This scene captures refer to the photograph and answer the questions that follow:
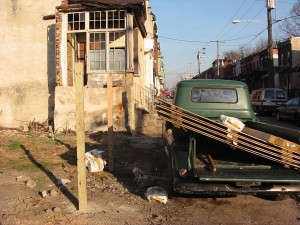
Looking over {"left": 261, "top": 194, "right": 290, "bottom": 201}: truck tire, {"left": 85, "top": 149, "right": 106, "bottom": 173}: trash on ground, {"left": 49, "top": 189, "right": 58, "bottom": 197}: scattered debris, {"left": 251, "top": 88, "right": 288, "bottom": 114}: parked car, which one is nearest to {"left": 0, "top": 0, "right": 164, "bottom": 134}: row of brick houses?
{"left": 85, "top": 149, "right": 106, "bottom": 173}: trash on ground

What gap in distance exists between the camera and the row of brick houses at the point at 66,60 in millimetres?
14883

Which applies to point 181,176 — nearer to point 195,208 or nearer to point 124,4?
point 195,208

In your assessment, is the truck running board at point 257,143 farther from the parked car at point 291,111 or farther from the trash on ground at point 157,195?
the parked car at point 291,111

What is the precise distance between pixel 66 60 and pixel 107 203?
10761 mm

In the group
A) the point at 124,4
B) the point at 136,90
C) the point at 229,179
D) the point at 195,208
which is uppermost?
the point at 124,4

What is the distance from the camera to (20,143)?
11.6 metres

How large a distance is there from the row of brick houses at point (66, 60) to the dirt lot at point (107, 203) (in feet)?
17.3

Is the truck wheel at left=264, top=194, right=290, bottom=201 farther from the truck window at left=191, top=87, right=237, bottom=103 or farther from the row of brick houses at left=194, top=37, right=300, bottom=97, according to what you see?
the row of brick houses at left=194, top=37, right=300, bottom=97

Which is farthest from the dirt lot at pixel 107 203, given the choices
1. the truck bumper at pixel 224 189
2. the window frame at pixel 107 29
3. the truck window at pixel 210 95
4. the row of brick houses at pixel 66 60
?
the window frame at pixel 107 29

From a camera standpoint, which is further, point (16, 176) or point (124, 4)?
point (124, 4)

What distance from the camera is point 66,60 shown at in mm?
16203

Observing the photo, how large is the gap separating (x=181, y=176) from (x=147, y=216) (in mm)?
765

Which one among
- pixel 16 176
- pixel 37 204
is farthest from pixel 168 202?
pixel 16 176

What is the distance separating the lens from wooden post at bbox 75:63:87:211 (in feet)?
19.4
